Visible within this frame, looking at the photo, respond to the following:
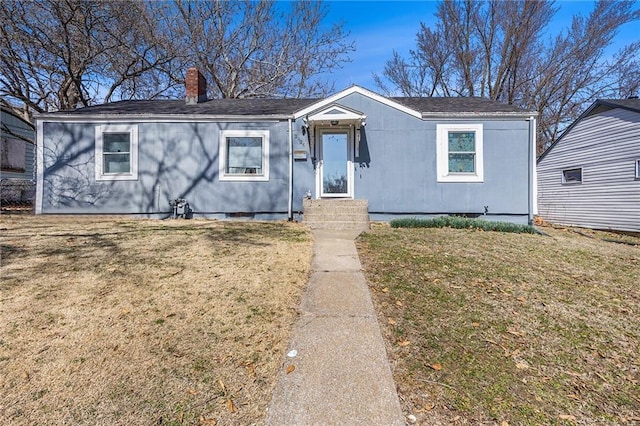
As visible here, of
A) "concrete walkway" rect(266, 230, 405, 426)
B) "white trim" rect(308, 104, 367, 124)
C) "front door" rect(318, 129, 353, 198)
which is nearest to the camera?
"concrete walkway" rect(266, 230, 405, 426)

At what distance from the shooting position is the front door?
29.9 ft

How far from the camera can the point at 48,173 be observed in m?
8.96

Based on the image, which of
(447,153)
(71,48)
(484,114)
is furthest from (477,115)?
(71,48)

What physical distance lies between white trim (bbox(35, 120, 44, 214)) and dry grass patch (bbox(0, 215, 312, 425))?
530 centimetres

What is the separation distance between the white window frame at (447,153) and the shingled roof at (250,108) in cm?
42

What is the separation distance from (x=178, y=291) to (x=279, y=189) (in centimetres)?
597

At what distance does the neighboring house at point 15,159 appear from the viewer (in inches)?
551

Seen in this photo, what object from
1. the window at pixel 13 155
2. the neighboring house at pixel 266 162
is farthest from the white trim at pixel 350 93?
the window at pixel 13 155

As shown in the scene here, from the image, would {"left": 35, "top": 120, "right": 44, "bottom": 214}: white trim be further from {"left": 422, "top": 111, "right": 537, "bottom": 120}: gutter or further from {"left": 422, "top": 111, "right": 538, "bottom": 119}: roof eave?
{"left": 422, "top": 111, "right": 538, "bottom": 119}: roof eave

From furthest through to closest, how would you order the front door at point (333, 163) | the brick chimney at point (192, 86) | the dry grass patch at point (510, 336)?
1. the brick chimney at point (192, 86)
2. the front door at point (333, 163)
3. the dry grass patch at point (510, 336)

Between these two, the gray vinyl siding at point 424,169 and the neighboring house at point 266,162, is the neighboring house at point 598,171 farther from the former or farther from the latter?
the neighboring house at point 266,162

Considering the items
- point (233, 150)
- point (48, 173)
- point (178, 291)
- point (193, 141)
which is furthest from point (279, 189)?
point (48, 173)

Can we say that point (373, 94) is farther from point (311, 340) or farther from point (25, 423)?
point (25, 423)

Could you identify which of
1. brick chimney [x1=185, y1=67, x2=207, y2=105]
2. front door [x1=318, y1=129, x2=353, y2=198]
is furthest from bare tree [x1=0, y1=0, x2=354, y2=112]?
front door [x1=318, y1=129, x2=353, y2=198]
